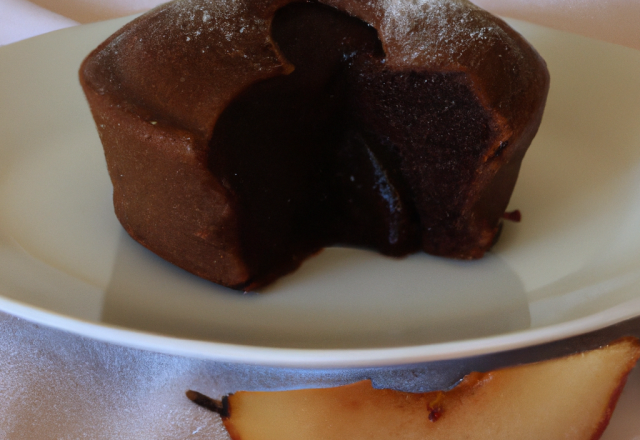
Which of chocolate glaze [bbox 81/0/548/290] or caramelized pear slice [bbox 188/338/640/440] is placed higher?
chocolate glaze [bbox 81/0/548/290]

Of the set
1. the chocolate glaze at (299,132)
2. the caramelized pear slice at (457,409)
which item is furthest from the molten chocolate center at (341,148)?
the caramelized pear slice at (457,409)

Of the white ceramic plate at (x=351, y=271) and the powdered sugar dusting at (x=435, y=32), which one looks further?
the powdered sugar dusting at (x=435, y=32)

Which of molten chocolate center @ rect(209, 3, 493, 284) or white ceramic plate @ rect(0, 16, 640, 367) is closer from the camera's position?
white ceramic plate @ rect(0, 16, 640, 367)

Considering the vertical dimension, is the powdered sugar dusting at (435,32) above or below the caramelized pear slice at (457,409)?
above

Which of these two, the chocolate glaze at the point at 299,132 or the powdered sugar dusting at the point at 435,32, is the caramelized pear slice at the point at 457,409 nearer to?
the chocolate glaze at the point at 299,132

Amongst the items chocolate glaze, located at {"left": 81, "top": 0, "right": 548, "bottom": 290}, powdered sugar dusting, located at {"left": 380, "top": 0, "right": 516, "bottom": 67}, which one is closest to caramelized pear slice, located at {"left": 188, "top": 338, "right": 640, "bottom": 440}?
chocolate glaze, located at {"left": 81, "top": 0, "right": 548, "bottom": 290}

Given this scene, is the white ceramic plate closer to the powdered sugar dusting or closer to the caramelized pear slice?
the caramelized pear slice

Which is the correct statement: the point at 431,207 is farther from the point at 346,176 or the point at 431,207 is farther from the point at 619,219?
the point at 619,219
